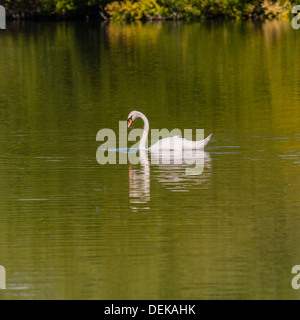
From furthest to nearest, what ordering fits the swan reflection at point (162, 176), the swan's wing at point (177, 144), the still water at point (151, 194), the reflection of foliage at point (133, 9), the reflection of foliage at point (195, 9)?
the reflection of foliage at point (133, 9) → the reflection of foliage at point (195, 9) → the swan's wing at point (177, 144) → the swan reflection at point (162, 176) → the still water at point (151, 194)

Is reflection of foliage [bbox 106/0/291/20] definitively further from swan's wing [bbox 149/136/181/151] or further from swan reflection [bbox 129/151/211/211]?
swan reflection [bbox 129/151/211/211]

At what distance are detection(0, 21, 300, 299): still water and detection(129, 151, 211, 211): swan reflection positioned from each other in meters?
0.03

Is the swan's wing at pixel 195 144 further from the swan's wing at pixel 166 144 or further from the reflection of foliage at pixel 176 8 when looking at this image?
the reflection of foliage at pixel 176 8

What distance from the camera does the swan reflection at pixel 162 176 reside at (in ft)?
46.0

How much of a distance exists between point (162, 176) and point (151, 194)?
4.54ft

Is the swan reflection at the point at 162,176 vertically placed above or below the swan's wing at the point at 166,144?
below

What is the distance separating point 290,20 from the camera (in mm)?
63625

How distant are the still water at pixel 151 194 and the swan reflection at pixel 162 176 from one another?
0.03 meters

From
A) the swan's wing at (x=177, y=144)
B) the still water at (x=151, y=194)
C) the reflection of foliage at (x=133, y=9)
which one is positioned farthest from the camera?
the reflection of foliage at (x=133, y=9)

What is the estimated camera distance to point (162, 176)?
15.4 m

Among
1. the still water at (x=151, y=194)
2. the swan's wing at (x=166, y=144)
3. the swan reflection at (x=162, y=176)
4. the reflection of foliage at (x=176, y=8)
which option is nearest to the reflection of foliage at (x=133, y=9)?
the reflection of foliage at (x=176, y=8)

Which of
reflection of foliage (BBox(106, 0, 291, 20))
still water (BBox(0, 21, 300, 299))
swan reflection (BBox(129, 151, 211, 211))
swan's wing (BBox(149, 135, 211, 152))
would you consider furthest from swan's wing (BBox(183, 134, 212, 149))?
reflection of foliage (BBox(106, 0, 291, 20))

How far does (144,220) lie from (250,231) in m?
1.35
